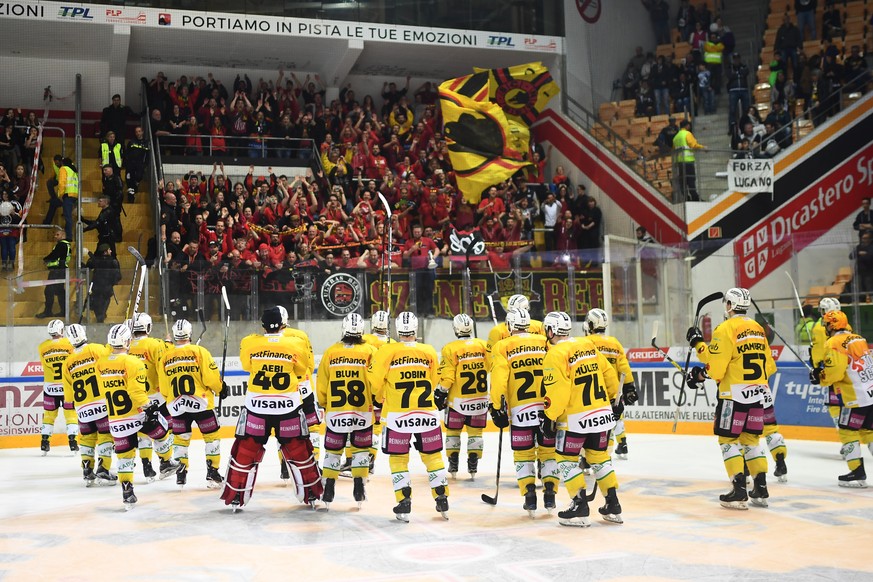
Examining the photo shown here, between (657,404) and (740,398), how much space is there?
20.6ft

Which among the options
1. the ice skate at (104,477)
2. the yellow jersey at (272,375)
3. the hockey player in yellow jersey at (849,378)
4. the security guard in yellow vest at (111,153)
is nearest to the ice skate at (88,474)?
the ice skate at (104,477)

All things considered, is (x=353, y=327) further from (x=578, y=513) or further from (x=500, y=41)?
(x=500, y=41)

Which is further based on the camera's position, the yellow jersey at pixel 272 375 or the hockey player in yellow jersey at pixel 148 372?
the hockey player in yellow jersey at pixel 148 372

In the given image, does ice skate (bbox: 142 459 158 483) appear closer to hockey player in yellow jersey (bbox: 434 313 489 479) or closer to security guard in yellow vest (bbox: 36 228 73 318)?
hockey player in yellow jersey (bbox: 434 313 489 479)

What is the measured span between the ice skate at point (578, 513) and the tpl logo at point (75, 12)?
15.6m

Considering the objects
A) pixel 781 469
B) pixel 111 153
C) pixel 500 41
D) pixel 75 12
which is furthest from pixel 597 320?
pixel 75 12

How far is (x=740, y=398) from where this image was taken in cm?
851

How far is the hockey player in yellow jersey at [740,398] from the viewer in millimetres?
8492

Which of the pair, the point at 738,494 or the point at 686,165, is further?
the point at 686,165

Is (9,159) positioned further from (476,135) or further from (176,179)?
(476,135)

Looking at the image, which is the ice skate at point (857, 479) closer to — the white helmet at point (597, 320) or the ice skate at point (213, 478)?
the white helmet at point (597, 320)

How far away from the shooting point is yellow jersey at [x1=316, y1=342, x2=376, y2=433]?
28.9ft

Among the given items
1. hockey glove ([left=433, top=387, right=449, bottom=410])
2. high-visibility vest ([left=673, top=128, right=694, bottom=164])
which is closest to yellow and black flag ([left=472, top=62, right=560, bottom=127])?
high-visibility vest ([left=673, top=128, right=694, bottom=164])

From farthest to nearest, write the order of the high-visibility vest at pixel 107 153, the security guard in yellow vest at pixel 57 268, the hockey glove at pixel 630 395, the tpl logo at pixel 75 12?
the tpl logo at pixel 75 12 → the high-visibility vest at pixel 107 153 → the security guard in yellow vest at pixel 57 268 → the hockey glove at pixel 630 395
